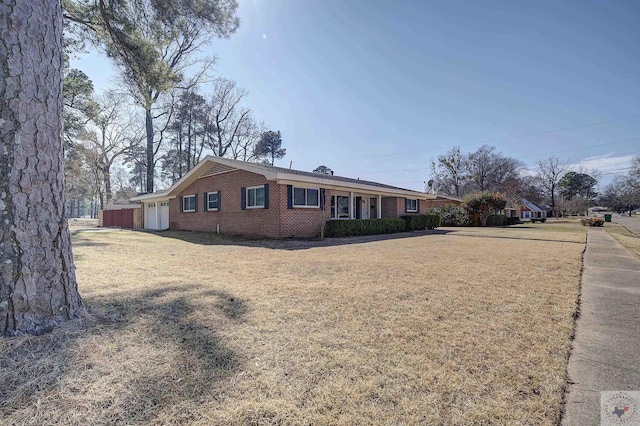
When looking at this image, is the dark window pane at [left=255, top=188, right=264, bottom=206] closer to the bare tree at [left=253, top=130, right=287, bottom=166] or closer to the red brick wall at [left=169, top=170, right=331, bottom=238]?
the red brick wall at [left=169, top=170, right=331, bottom=238]

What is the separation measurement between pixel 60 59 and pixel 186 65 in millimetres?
24088

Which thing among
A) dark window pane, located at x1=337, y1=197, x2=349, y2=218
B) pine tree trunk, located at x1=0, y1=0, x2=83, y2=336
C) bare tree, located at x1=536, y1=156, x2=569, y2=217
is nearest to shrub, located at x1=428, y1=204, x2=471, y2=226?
dark window pane, located at x1=337, y1=197, x2=349, y2=218

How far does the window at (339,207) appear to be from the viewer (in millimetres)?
16219

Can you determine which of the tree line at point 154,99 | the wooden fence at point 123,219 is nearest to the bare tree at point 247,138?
the tree line at point 154,99

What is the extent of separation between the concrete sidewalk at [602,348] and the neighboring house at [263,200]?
368 inches

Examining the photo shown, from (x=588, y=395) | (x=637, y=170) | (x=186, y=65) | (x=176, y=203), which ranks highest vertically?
(x=186, y=65)

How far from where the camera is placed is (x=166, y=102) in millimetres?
27531


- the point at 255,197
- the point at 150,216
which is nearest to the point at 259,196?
the point at 255,197

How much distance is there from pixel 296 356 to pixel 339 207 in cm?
1446

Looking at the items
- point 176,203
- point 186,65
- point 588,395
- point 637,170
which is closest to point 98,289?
point 588,395

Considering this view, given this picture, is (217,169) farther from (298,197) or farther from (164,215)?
(164,215)

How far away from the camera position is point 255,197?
12.9 meters

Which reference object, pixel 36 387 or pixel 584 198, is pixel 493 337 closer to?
pixel 36 387

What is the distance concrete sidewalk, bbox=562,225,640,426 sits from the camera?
69.6 inches
